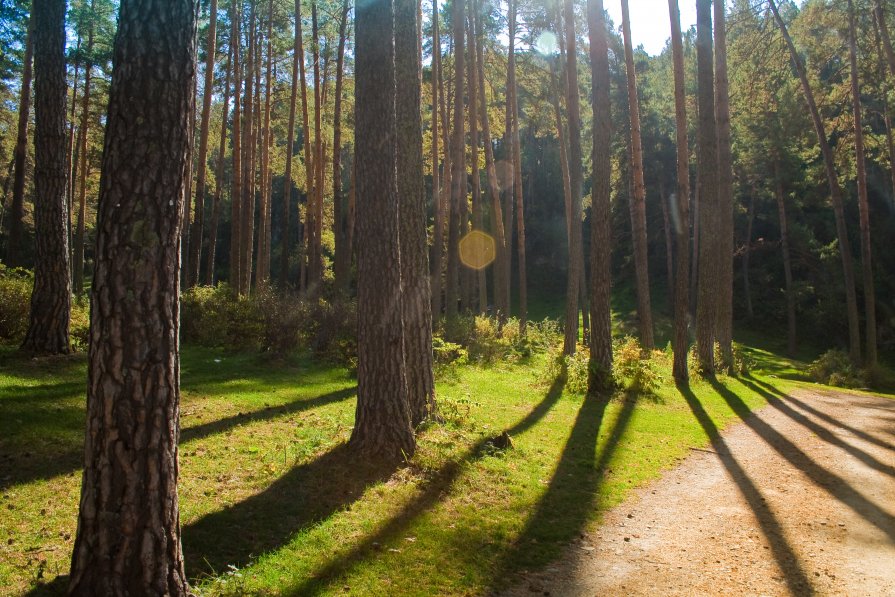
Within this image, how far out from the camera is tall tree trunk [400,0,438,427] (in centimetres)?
776

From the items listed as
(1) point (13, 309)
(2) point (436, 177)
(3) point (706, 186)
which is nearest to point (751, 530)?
(3) point (706, 186)

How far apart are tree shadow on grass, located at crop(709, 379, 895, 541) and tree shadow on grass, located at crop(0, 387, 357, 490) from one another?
6754mm

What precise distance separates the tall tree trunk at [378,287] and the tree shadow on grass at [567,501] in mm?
1633

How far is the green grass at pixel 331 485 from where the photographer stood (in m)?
4.18

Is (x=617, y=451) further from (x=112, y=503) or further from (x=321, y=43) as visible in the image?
(x=321, y=43)

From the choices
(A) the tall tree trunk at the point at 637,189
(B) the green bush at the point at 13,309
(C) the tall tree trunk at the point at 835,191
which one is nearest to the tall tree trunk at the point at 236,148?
(B) the green bush at the point at 13,309

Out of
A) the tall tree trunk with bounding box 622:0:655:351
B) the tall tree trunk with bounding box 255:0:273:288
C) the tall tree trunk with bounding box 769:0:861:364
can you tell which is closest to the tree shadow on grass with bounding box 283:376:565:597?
the tall tree trunk with bounding box 622:0:655:351

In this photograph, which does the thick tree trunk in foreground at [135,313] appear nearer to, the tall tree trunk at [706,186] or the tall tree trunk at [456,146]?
the tall tree trunk at [456,146]

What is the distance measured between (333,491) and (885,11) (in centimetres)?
2036

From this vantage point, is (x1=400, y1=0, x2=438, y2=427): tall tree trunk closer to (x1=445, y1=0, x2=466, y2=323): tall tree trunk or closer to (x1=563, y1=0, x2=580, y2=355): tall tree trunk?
(x1=563, y1=0, x2=580, y2=355): tall tree trunk

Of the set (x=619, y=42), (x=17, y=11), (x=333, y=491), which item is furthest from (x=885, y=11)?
(x=17, y=11)

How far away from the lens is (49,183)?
32.8 feet

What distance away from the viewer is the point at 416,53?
312 inches

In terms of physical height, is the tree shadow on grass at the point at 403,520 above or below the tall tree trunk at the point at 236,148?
below
